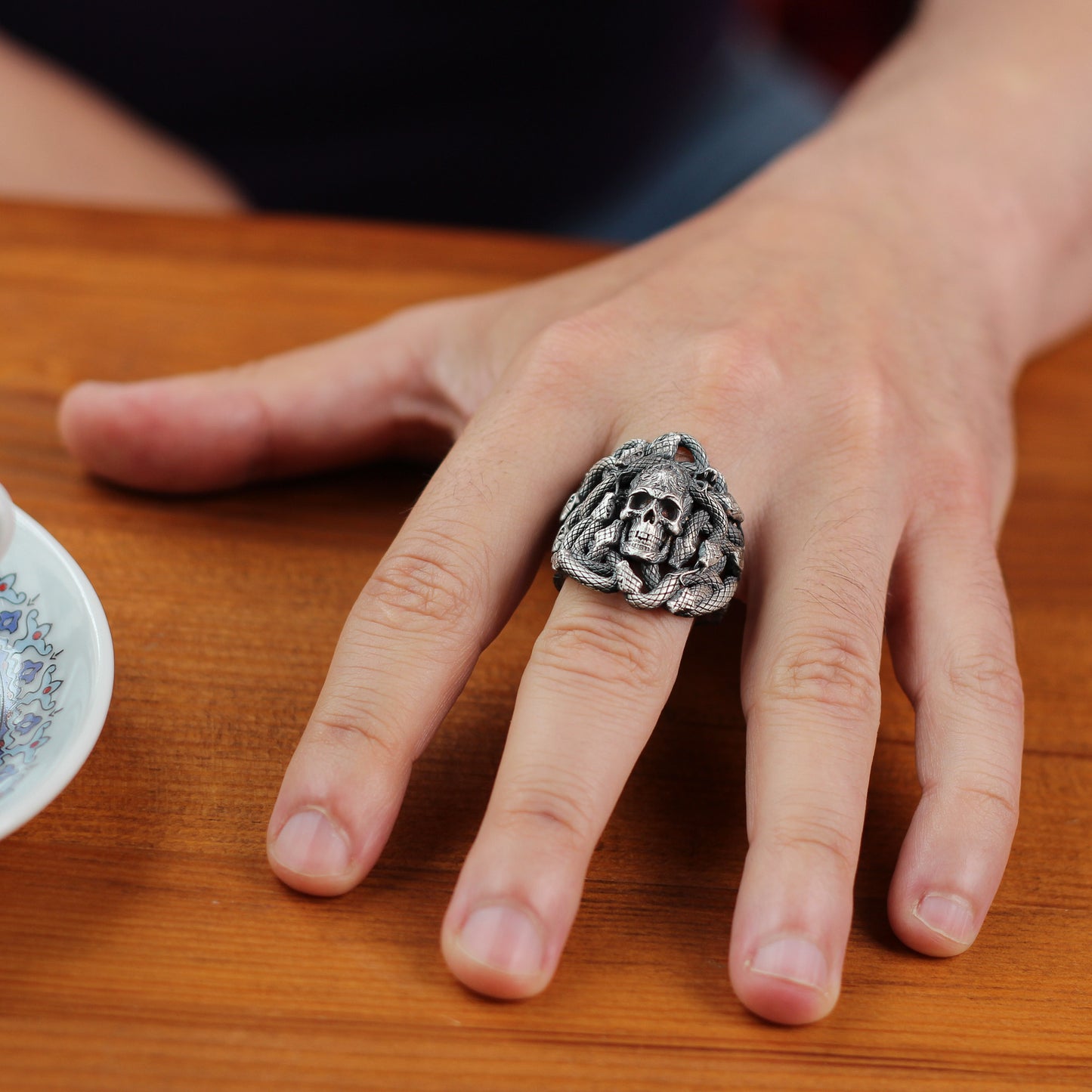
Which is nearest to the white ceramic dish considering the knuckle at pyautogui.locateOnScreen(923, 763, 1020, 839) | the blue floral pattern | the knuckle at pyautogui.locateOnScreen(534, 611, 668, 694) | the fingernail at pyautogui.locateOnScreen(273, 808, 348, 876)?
the blue floral pattern

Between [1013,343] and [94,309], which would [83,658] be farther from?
[1013,343]

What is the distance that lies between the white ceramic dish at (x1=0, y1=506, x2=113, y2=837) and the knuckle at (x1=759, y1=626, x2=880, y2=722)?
14.2 inches

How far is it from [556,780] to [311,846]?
0.42ft

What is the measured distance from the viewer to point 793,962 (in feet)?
1.58

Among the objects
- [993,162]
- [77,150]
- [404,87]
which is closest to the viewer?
[993,162]

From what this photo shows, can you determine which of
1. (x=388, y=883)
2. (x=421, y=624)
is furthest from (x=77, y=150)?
(x=388, y=883)

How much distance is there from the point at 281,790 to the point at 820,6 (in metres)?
2.27

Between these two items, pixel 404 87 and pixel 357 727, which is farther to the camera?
pixel 404 87

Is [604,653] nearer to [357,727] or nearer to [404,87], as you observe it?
[357,727]

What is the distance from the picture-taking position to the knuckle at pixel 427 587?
1.92 ft

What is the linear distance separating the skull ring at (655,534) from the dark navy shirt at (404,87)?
0.92 metres

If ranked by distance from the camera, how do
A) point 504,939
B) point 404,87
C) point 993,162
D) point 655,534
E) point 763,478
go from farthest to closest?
1. point 404,87
2. point 993,162
3. point 763,478
4. point 655,534
5. point 504,939

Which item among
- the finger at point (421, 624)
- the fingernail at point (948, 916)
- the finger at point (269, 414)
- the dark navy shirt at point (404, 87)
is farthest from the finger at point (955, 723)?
the dark navy shirt at point (404, 87)

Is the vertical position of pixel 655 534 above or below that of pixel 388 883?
above
